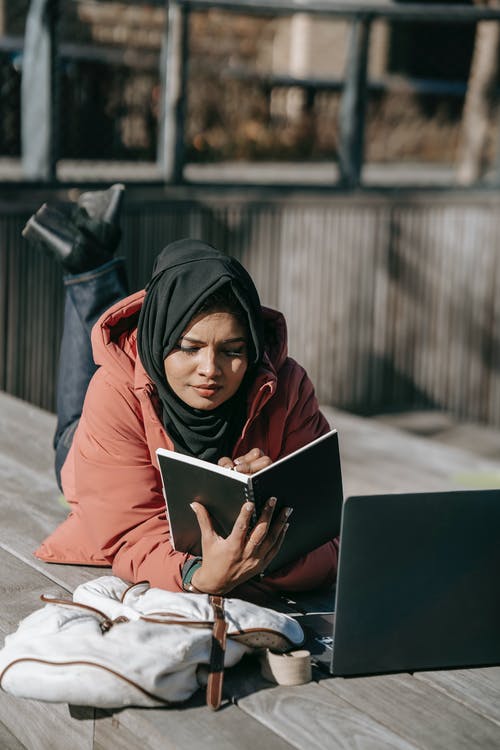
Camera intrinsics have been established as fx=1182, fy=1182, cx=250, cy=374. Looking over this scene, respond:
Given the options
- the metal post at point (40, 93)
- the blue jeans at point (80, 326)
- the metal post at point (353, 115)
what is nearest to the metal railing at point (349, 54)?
the metal post at point (353, 115)

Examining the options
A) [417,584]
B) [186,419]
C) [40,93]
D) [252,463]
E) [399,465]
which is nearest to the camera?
[417,584]

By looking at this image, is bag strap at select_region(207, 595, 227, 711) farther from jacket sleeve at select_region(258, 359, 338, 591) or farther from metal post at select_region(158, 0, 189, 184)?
metal post at select_region(158, 0, 189, 184)

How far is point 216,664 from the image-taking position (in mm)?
2393

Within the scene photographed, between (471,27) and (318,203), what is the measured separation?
11.8 meters

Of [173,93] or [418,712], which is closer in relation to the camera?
[418,712]

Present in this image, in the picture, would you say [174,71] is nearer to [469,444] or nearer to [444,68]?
[469,444]

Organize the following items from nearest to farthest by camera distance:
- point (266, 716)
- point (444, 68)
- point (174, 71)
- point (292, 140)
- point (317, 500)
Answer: point (266, 716) < point (317, 500) < point (174, 71) < point (292, 140) < point (444, 68)

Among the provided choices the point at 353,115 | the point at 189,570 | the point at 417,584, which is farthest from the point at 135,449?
the point at 353,115

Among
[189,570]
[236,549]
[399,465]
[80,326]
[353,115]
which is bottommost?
[399,465]

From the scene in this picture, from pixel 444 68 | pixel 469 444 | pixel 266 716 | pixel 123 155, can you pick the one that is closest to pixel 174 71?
pixel 123 155

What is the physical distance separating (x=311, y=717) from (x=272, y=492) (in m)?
0.49

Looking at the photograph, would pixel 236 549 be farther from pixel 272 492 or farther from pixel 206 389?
pixel 206 389

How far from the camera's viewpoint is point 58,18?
230 inches

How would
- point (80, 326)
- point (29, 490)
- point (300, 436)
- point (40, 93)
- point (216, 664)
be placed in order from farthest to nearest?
point (40, 93)
point (80, 326)
point (29, 490)
point (300, 436)
point (216, 664)
